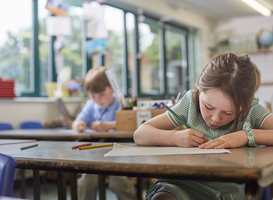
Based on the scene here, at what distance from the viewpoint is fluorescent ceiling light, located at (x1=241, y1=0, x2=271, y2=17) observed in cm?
662

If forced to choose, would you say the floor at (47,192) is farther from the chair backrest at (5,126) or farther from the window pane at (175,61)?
the window pane at (175,61)

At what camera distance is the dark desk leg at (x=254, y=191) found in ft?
2.68

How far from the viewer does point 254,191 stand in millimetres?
837

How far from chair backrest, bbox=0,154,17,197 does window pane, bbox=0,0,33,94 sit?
3.51 meters

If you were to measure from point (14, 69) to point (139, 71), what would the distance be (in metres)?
2.55

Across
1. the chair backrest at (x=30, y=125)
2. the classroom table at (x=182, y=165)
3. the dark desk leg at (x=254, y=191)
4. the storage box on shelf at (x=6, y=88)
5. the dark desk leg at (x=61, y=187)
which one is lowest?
the dark desk leg at (x=61, y=187)

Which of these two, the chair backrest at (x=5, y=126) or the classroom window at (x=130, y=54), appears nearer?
the chair backrest at (x=5, y=126)

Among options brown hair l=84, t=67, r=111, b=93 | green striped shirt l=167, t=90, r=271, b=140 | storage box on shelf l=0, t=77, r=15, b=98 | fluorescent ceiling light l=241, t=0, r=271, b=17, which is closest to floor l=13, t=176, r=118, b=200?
storage box on shelf l=0, t=77, r=15, b=98

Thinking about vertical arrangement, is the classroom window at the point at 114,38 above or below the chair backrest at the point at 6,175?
above

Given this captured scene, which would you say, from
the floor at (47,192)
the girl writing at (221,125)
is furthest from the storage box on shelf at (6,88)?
the girl writing at (221,125)

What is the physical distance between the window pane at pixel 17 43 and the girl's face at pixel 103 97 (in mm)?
1796

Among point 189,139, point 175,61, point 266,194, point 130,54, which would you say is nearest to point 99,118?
point 189,139

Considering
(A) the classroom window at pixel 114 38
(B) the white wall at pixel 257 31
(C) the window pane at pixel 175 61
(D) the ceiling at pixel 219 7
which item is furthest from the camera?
(B) the white wall at pixel 257 31

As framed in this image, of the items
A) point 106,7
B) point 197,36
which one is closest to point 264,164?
point 106,7
